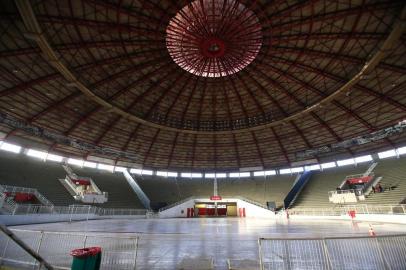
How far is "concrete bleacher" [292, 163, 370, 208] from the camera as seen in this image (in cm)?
4097

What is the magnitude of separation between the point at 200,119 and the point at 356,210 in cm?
2919

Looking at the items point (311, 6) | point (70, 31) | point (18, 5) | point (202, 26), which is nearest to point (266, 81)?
point (311, 6)

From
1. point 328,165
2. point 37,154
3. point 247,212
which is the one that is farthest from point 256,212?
point 37,154

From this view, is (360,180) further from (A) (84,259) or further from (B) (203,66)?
(A) (84,259)

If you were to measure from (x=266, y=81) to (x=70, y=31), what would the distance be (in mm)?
22562

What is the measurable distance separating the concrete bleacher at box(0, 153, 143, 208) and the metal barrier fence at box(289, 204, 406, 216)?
33.6 meters

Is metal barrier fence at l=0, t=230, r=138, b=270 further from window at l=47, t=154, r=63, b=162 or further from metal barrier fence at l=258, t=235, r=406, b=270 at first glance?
window at l=47, t=154, r=63, b=162

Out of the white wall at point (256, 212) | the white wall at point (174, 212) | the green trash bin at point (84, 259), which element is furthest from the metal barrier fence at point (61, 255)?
the white wall at point (256, 212)

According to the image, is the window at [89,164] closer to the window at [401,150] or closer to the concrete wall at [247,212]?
the concrete wall at [247,212]

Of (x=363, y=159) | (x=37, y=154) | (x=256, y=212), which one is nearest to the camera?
(x=37, y=154)

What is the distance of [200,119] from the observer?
3741 centimetres

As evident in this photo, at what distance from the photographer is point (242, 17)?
62.1 ft

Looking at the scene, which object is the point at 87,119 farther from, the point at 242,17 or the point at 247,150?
the point at 247,150

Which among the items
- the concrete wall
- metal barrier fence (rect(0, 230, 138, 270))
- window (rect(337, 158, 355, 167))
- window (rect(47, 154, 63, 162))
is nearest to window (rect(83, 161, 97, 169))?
window (rect(47, 154, 63, 162))
